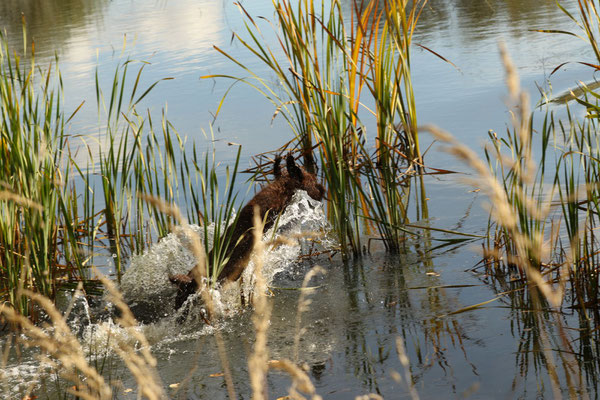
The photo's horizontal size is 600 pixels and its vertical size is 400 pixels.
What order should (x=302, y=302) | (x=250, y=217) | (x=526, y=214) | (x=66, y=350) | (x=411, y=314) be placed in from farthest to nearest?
(x=250, y=217), (x=411, y=314), (x=526, y=214), (x=66, y=350), (x=302, y=302)

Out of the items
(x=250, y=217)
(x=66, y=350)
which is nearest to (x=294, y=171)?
(x=250, y=217)

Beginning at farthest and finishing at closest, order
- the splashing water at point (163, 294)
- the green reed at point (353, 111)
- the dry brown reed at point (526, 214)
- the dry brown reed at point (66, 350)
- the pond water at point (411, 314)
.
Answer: the green reed at point (353, 111) < the splashing water at point (163, 294) < the pond water at point (411, 314) < the dry brown reed at point (66, 350) < the dry brown reed at point (526, 214)

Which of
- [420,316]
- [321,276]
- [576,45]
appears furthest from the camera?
[576,45]

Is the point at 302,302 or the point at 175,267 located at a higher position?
the point at 302,302

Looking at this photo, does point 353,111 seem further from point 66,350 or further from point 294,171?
point 66,350

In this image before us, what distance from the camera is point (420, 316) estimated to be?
3074mm

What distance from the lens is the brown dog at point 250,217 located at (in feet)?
11.1

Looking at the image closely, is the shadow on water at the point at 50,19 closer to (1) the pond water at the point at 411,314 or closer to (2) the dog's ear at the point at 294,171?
(1) the pond water at the point at 411,314

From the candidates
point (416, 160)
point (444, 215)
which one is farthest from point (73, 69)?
point (444, 215)

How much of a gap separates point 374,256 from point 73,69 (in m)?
7.41

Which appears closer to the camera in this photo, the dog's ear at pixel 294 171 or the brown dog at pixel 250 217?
the brown dog at pixel 250 217

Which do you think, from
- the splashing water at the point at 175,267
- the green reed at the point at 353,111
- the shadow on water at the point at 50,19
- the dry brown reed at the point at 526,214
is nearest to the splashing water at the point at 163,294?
the splashing water at the point at 175,267

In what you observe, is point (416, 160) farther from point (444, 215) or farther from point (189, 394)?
point (189, 394)

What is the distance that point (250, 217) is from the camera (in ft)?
11.7
